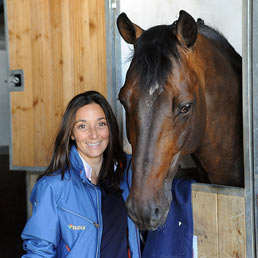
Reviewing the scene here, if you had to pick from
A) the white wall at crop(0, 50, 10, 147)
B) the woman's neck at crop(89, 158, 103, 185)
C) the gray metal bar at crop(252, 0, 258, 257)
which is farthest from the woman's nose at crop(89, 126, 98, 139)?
the white wall at crop(0, 50, 10, 147)

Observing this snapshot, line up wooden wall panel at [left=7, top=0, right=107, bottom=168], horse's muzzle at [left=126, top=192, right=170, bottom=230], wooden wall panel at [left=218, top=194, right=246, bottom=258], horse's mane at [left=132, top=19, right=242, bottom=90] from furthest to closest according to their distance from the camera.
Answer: wooden wall panel at [left=7, top=0, right=107, bottom=168], wooden wall panel at [left=218, top=194, right=246, bottom=258], horse's mane at [left=132, top=19, right=242, bottom=90], horse's muzzle at [left=126, top=192, right=170, bottom=230]

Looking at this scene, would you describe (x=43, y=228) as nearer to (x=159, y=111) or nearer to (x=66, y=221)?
(x=66, y=221)

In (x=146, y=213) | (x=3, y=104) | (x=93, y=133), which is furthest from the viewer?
(x=3, y=104)

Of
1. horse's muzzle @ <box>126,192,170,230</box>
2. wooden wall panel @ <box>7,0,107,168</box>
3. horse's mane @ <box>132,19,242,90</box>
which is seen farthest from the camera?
wooden wall panel @ <box>7,0,107,168</box>

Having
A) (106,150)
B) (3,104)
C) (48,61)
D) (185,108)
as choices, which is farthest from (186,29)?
(3,104)

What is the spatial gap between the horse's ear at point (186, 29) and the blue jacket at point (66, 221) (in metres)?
0.71

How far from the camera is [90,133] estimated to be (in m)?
1.75

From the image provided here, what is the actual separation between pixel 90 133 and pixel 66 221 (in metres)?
0.44

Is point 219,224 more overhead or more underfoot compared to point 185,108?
more underfoot

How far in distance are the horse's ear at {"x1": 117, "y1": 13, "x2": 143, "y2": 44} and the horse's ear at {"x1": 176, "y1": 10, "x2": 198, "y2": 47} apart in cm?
25

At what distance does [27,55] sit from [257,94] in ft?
5.61

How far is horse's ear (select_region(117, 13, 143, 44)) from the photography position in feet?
5.16

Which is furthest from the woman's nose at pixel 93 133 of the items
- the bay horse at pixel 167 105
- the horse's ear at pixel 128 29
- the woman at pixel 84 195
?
the horse's ear at pixel 128 29

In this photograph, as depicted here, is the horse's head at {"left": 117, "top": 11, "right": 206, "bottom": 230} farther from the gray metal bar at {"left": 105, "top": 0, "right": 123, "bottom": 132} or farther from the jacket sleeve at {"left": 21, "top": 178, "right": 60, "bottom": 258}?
the gray metal bar at {"left": 105, "top": 0, "right": 123, "bottom": 132}
